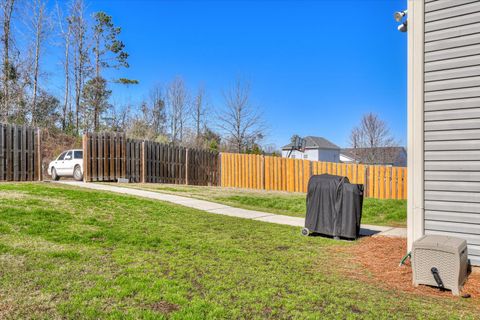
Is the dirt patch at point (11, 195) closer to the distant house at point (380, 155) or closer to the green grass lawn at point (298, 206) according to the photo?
the green grass lawn at point (298, 206)

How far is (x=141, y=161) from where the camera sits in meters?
17.1

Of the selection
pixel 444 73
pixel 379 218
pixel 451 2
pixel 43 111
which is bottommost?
pixel 379 218

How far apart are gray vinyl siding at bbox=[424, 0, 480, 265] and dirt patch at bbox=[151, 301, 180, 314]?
3858mm

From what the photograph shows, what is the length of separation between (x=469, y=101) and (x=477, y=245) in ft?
6.48

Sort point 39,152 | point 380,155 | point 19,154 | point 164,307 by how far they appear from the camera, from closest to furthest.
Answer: point 164,307 < point 19,154 < point 39,152 < point 380,155

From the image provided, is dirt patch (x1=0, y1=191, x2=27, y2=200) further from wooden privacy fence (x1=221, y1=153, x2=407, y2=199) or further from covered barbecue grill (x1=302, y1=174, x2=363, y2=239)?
wooden privacy fence (x1=221, y1=153, x2=407, y2=199)

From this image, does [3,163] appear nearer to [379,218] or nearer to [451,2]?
[379,218]

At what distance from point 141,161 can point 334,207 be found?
1228cm

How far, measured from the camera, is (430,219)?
5.07m

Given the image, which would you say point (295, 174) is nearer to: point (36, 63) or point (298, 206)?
point (298, 206)

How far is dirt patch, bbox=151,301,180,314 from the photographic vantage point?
3184mm

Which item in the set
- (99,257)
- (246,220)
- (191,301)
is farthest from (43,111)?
(191,301)

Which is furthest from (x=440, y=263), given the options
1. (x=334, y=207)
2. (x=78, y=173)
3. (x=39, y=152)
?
(x=78, y=173)

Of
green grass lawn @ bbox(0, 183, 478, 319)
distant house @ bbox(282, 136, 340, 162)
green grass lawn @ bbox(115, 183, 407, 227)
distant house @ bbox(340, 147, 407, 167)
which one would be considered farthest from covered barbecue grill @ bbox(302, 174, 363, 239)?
distant house @ bbox(282, 136, 340, 162)
